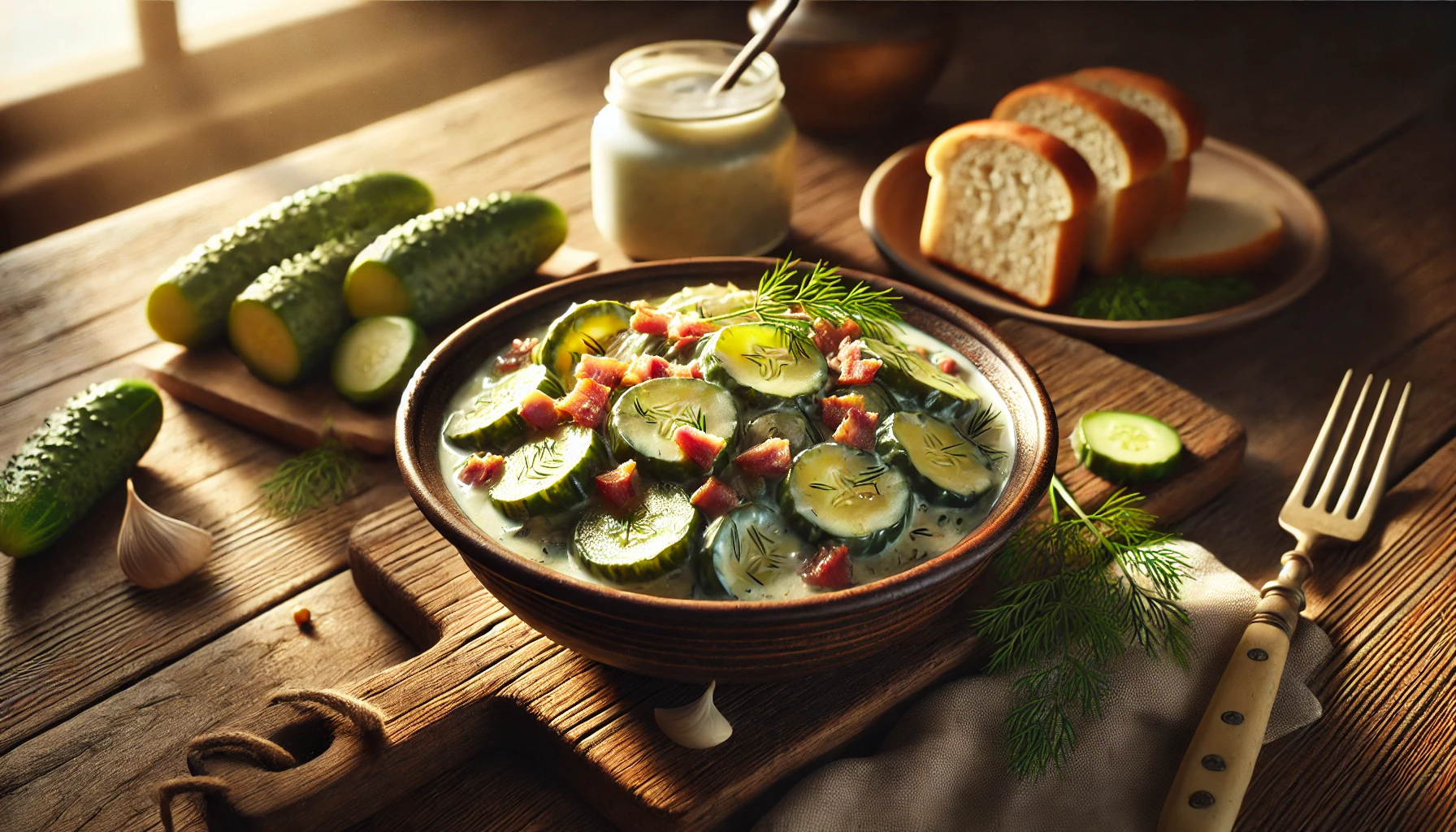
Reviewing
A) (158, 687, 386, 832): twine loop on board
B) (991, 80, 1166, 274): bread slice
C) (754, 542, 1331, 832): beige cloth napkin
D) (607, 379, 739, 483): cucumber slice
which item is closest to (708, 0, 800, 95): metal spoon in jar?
(991, 80, 1166, 274): bread slice

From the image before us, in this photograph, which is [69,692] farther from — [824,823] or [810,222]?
[810,222]

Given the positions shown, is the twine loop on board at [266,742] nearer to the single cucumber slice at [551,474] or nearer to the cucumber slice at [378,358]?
the single cucumber slice at [551,474]

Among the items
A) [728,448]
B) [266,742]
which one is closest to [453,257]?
[728,448]

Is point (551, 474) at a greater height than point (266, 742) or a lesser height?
greater

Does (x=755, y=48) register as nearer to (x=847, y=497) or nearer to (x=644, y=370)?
(x=644, y=370)

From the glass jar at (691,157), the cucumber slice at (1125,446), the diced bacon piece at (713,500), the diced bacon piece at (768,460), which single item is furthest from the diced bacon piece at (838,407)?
the glass jar at (691,157)

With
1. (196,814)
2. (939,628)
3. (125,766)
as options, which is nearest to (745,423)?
(939,628)

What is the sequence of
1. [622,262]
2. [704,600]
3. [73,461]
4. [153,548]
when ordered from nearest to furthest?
[704,600], [153,548], [73,461], [622,262]
